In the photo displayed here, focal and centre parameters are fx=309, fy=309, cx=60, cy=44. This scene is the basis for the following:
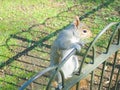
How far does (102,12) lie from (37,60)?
199 cm

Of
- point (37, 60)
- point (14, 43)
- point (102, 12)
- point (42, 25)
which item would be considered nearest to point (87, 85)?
point (37, 60)

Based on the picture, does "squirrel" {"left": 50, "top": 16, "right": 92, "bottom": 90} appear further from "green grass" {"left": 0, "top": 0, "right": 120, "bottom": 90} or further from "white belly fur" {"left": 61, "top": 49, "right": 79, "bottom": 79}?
"green grass" {"left": 0, "top": 0, "right": 120, "bottom": 90}

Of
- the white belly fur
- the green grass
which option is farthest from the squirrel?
the green grass

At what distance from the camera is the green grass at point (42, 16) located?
16.4 ft

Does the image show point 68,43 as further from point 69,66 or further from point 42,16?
point 42,16

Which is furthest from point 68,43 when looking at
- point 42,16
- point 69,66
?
point 42,16

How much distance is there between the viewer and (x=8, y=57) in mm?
4336

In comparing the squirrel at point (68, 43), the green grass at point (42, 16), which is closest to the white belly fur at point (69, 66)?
the squirrel at point (68, 43)

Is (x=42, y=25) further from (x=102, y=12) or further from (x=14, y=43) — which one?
(x=102, y=12)

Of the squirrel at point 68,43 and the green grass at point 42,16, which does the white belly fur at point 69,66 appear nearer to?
the squirrel at point 68,43

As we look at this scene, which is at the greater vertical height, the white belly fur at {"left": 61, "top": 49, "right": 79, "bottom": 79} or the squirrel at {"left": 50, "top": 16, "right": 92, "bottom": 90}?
the squirrel at {"left": 50, "top": 16, "right": 92, "bottom": 90}

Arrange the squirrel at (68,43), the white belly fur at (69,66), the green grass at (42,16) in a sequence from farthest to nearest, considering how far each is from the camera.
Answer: the green grass at (42,16), the white belly fur at (69,66), the squirrel at (68,43)

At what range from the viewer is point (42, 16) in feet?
18.2

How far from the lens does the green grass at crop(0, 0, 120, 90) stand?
16.4ft
